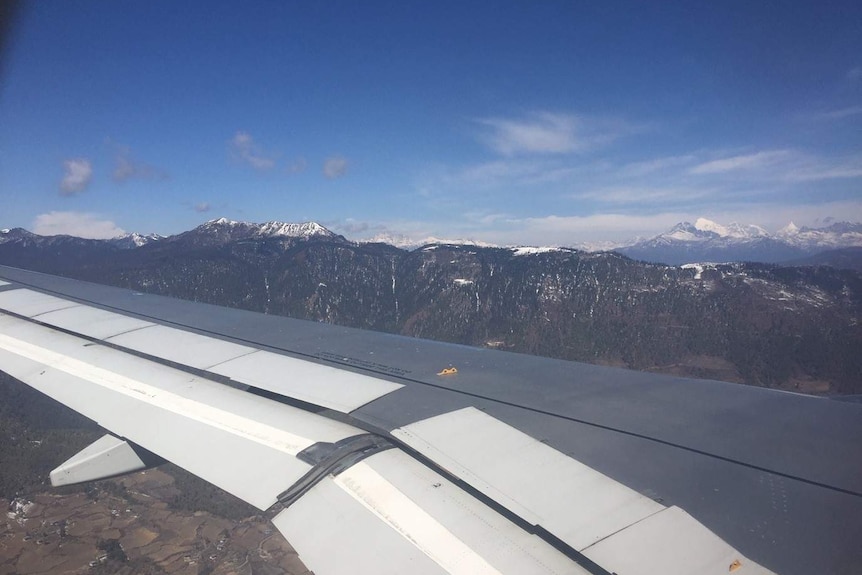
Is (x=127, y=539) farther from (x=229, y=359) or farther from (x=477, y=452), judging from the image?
(x=477, y=452)

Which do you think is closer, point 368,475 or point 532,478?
point 532,478

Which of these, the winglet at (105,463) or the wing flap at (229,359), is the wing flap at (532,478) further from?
the winglet at (105,463)

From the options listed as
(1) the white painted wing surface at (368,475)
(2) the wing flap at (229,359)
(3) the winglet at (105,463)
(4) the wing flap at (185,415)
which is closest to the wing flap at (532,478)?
(1) the white painted wing surface at (368,475)

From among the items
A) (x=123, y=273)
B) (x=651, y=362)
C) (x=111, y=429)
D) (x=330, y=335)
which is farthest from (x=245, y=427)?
(x=123, y=273)

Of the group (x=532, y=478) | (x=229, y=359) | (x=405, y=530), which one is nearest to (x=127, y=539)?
(x=229, y=359)

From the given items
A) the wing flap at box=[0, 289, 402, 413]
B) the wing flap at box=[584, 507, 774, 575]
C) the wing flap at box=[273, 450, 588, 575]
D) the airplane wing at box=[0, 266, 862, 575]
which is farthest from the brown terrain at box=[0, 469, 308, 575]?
the wing flap at box=[584, 507, 774, 575]
